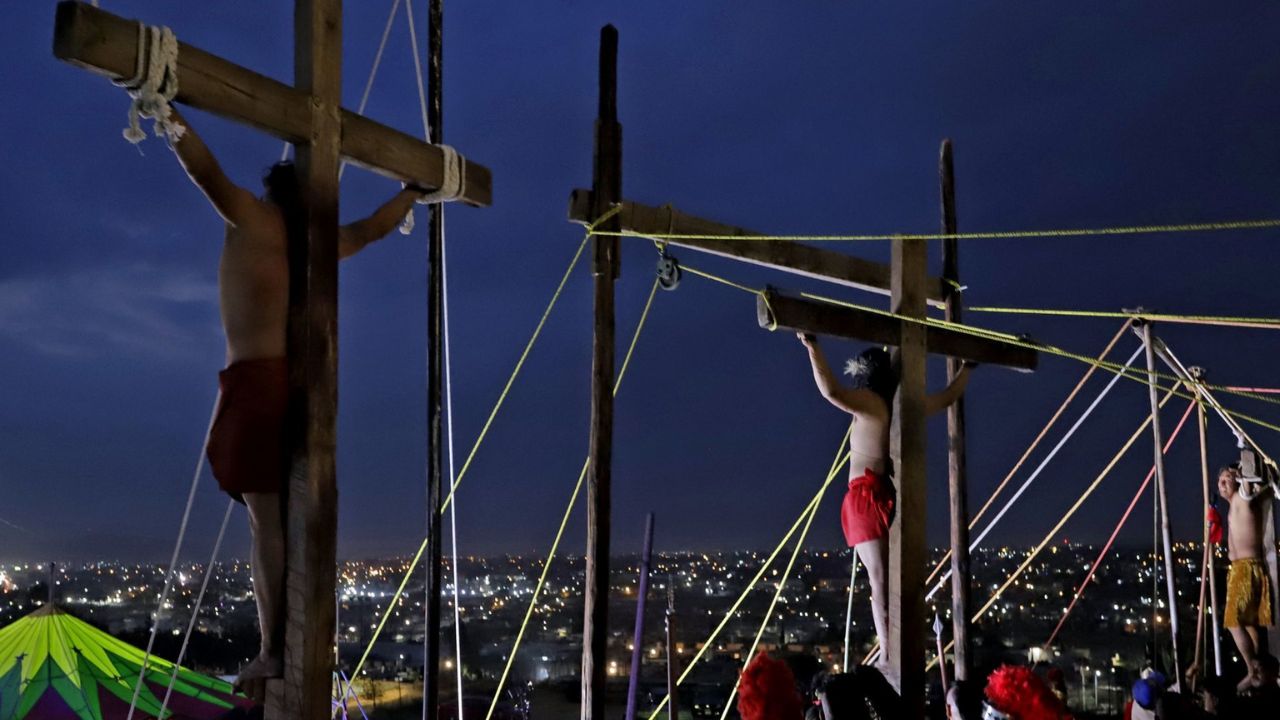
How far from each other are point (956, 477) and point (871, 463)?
2058 millimetres

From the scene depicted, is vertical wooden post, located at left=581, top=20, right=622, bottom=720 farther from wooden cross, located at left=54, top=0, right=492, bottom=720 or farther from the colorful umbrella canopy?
the colorful umbrella canopy

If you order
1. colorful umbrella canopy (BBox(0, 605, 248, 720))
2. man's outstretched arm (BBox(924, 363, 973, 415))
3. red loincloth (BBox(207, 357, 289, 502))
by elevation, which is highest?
man's outstretched arm (BBox(924, 363, 973, 415))

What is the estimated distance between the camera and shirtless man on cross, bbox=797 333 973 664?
555cm

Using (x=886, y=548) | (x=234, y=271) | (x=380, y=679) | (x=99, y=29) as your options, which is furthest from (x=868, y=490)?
(x=380, y=679)

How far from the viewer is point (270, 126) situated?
10.4ft

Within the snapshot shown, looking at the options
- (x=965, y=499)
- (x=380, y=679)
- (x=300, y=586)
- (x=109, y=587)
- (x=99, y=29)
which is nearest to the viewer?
(x=99, y=29)

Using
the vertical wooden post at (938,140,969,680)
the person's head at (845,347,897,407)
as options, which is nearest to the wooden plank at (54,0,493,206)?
the person's head at (845,347,897,407)

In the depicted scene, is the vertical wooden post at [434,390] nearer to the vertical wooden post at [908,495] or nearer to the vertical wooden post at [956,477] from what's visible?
the vertical wooden post at [908,495]

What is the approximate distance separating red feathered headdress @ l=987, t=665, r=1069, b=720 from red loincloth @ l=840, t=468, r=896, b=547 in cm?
179

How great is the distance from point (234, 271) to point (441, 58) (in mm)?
2770

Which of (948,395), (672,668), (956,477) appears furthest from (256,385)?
(956,477)

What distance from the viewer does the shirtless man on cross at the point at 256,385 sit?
10.2 ft

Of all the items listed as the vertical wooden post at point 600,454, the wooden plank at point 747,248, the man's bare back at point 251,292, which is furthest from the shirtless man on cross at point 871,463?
the man's bare back at point 251,292

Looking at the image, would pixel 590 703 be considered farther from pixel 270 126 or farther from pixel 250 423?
pixel 270 126
